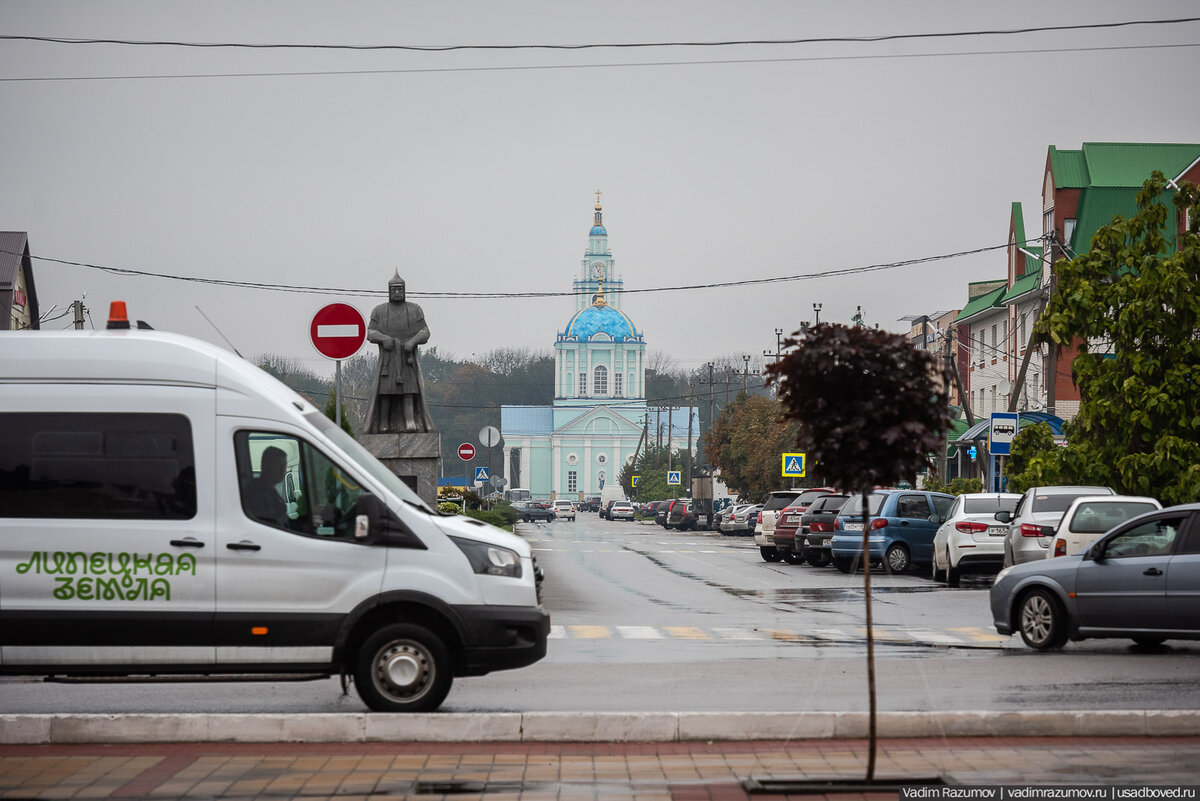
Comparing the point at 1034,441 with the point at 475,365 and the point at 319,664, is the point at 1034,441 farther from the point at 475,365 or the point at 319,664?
the point at 475,365

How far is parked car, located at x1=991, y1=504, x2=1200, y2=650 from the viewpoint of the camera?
1393 cm

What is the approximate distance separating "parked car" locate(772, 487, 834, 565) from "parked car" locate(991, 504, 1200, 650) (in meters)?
18.8

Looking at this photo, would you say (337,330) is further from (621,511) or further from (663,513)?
(621,511)

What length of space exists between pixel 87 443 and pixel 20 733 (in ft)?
6.23

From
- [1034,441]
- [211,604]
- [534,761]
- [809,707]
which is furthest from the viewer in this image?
[1034,441]

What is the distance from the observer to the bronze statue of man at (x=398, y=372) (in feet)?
67.3

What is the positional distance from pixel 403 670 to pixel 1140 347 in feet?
57.1

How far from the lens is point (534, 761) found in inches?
329

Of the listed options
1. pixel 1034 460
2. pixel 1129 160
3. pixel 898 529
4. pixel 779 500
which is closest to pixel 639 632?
pixel 1034 460

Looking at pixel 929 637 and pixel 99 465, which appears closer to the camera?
pixel 99 465

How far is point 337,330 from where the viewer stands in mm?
14844

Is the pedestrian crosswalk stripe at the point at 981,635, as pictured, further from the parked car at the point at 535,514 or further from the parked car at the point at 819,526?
the parked car at the point at 535,514

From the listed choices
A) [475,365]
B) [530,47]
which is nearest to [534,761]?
[530,47]

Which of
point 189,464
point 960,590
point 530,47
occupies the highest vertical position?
point 530,47
